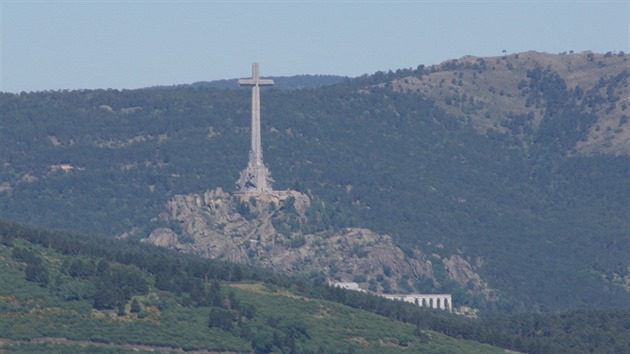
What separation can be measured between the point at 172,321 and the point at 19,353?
60.5ft

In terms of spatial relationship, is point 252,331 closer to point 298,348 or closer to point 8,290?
point 298,348

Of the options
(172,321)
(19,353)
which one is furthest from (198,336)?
(19,353)

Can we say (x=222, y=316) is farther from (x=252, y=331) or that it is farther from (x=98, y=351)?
(x=98, y=351)

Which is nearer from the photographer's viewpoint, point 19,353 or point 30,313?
point 19,353

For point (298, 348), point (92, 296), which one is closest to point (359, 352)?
point (298, 348)

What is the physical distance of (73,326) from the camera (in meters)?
192

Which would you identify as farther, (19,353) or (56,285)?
(56,285)

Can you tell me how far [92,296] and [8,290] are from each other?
5367mm

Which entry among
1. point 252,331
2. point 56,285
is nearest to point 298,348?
point 252,331

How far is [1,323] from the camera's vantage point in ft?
618

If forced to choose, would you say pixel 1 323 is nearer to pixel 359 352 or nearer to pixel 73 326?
→ pixel 73 326

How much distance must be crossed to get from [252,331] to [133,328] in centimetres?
842

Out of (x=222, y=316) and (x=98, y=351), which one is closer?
(x=98, y=351)

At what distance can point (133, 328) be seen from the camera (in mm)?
194000
